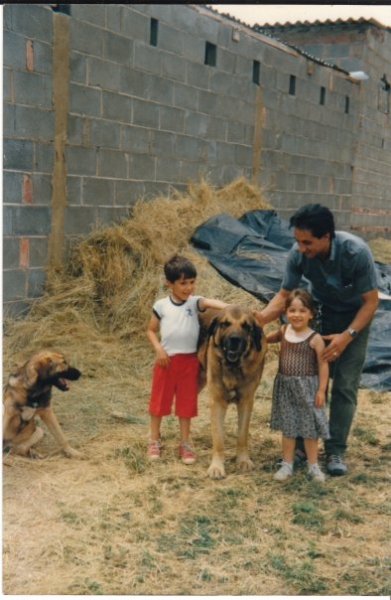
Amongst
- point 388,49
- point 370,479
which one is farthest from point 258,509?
point 388,49

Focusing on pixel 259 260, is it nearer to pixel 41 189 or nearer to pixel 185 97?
pixel 41 189

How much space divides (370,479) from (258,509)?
3.01 ft

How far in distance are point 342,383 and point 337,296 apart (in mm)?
612

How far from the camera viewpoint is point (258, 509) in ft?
13.2

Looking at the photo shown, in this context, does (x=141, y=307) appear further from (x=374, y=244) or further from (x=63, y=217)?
(x=374, y=244)

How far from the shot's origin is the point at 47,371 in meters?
4.48

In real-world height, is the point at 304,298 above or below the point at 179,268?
below

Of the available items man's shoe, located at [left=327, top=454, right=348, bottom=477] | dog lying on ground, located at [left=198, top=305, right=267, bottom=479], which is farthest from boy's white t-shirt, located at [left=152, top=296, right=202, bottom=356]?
man's shoe, located at [left=327, top=454, right=348, bottom=477]

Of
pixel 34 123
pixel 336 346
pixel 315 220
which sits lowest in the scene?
pixel 336 346

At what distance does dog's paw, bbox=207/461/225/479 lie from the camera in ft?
14.6

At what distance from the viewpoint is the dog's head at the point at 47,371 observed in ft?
14.6

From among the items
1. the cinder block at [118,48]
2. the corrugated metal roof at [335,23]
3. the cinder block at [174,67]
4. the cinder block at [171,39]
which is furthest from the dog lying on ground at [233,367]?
the corrugated metal roof at [335,23]

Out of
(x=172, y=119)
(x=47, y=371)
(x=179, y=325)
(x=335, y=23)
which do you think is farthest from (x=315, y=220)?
(x=335, y=23)

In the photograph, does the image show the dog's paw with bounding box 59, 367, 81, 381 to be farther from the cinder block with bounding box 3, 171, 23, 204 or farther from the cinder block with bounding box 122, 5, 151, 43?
the cinder block with bounding box 122, 5, 151, 43
